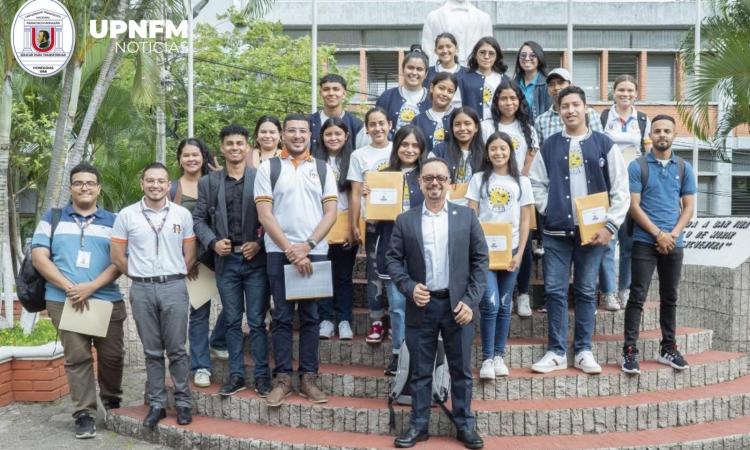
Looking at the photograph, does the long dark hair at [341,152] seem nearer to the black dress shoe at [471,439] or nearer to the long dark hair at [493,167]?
the long dark hair at [493,167]

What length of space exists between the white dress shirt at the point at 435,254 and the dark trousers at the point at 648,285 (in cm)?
175

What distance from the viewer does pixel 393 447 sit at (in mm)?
5484

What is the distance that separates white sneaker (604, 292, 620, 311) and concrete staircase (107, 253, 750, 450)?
378 mm

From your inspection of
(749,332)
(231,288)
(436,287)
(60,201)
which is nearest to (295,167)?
(231,288)

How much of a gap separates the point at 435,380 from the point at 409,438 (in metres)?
0.45

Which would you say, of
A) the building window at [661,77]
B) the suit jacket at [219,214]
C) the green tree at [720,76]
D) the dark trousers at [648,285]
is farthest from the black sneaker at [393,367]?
the building window at [661,77]

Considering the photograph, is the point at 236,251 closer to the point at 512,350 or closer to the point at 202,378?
the point at 202,378

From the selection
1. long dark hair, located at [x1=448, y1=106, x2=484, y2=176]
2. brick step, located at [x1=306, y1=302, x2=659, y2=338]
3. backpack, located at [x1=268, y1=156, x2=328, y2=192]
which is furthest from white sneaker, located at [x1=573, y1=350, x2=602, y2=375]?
backpack, located at [x1=268, y1=156, x2=328, y2=192]

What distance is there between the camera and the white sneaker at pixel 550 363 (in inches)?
244

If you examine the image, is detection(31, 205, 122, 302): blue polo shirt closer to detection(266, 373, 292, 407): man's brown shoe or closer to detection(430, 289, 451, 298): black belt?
detection(266, 373, 292, 407): man's brown shoe

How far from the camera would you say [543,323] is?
6.89 m

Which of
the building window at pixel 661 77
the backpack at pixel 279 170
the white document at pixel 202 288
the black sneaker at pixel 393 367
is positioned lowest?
the black sneaker at pixel 393 367

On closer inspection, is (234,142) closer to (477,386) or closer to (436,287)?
(436,287)

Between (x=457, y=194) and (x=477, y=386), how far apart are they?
141 cm
